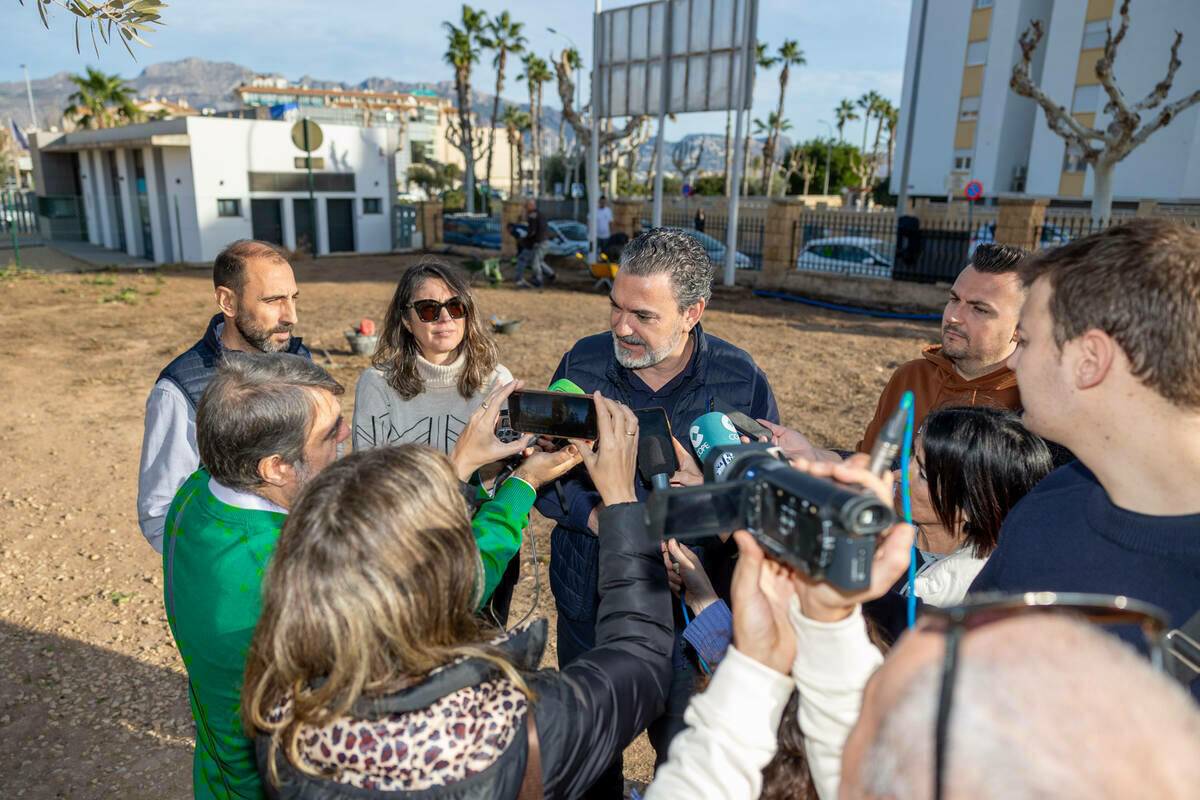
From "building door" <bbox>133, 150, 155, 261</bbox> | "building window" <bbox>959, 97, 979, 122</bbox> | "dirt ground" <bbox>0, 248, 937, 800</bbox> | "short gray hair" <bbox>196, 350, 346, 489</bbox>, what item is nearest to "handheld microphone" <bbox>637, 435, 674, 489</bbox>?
"short gray hair" <bbox>196, 350, 346, 489</bbox>

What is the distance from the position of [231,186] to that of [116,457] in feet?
61.5

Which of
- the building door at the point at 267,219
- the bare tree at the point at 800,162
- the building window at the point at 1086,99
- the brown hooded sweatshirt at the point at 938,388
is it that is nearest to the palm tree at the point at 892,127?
the bare tree at the point at 800,162

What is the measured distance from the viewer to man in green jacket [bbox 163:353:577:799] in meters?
1.67

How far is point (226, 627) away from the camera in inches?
64.6

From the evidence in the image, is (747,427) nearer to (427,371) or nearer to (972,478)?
(972,478)

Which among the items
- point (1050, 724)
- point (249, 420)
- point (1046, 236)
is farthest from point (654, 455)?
point (1046, 236)

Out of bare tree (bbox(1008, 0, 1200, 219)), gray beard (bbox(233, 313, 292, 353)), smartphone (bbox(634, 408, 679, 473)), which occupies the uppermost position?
bare tree (bbox(1008, 0, 1200, 219))

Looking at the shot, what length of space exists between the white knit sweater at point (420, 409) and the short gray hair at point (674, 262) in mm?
868

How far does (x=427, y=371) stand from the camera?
318 cm

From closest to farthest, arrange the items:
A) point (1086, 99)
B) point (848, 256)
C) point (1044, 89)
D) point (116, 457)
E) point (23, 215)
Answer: point (116, 457) < point (848, 256) < point (1086, 99) < point (23, 215) < point (1044, 89)

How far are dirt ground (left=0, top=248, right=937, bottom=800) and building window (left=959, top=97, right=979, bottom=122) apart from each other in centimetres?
2404

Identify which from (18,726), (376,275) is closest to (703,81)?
(376,275)

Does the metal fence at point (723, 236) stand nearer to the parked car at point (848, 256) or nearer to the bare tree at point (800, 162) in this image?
the parked car at point (848, 256)

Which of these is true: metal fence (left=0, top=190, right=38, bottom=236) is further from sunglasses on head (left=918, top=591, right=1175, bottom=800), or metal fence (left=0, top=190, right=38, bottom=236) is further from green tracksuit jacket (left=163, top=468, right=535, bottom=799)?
sunglasses on head (left=918, top=591, right=1175, bottom=800)
